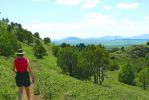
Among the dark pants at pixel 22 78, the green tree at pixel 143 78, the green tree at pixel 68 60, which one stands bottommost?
the green tree at pixel 143 78

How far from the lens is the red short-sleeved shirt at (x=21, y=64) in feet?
59.5

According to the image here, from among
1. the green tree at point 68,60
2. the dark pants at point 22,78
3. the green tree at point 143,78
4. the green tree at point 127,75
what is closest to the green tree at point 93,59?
the green tree at point 68,60

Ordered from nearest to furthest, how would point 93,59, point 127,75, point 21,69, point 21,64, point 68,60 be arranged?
point 21,64, point 21,69, point 93,59, point 68,60, point 127,75

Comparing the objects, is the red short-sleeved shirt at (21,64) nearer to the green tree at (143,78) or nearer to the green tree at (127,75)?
the green tree at (143,78)

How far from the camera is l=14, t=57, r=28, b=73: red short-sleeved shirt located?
1812 centimetres

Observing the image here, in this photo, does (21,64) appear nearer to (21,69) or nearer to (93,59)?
(21,69)

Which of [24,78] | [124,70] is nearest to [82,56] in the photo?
[124,70]

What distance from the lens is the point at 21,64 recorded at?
18109 mm

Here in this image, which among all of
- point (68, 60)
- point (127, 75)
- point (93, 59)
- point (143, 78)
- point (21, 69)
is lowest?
point (143, 78)

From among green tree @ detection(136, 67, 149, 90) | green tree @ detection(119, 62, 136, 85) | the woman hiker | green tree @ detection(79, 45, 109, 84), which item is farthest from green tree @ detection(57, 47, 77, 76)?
the woman hiker

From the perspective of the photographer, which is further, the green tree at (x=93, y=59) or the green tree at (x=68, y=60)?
the green tree at (x=68, y=60)

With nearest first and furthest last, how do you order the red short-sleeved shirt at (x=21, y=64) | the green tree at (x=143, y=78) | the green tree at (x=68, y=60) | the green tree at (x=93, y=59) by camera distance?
the red short-sleeved shirt at (x=21, y=64) < the green tree at (x=93, y=59) < the green tree at (x=68, y=60) < the green tree at (x=143, y=78)

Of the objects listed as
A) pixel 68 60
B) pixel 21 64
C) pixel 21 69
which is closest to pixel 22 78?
pixel 21 69

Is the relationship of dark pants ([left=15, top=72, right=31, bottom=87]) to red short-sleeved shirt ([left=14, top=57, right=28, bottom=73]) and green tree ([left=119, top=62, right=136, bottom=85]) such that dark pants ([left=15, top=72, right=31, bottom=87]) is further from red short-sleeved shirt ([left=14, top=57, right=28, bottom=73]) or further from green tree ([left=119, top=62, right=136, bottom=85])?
green tree ([left=119, top=62, right=136, bottom=85])
